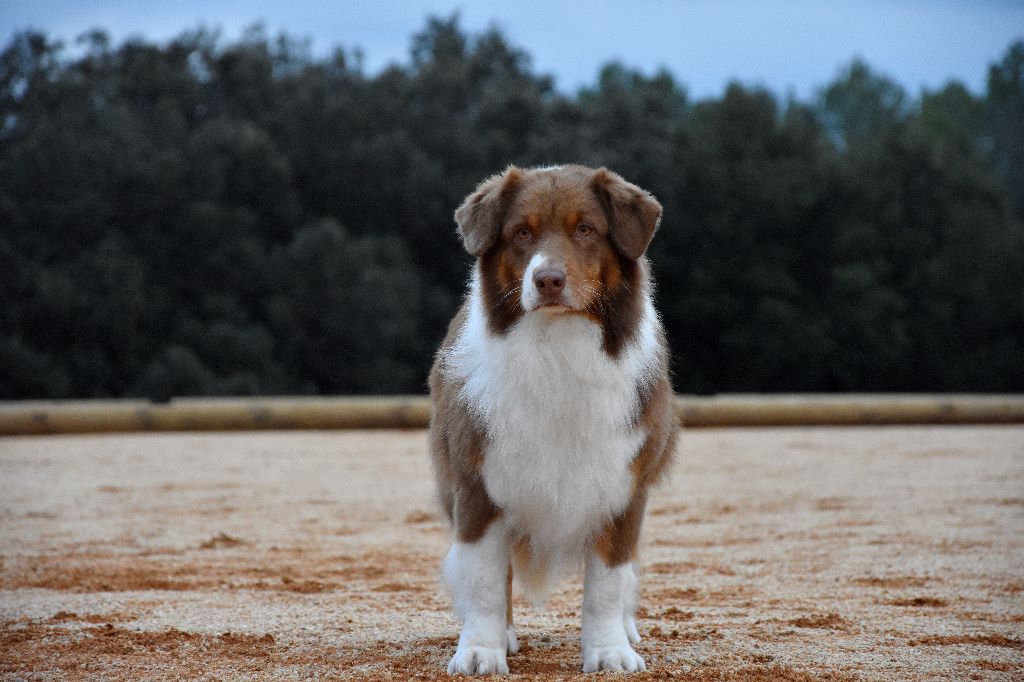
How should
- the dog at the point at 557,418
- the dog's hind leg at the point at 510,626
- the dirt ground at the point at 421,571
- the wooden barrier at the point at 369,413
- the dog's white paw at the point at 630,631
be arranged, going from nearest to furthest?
the dog at the point at 557,418 → the dirt ground at the point at 421,571 → the dog's hind leg at the point at 510,626 → the dog's white paw at the point at 630,631 → the wooden barrier at the point at 369,413

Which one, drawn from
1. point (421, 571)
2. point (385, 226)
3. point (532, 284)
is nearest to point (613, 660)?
point (532, 284)

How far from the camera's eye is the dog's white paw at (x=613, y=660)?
4738mm

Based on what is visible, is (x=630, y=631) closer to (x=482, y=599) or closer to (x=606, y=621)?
(x=606, y=621)

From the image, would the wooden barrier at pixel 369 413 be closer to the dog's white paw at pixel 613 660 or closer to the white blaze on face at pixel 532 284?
the dog's white paw at pixel 613 660

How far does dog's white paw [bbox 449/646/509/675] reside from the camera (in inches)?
186

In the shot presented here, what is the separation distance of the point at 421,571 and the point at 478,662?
8.58ft

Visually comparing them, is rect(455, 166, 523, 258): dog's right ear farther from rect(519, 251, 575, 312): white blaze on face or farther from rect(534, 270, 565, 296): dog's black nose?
rect(534, 270, 565, 296): dog's black nose

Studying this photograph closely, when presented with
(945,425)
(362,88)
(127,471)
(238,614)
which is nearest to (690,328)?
(362,88)

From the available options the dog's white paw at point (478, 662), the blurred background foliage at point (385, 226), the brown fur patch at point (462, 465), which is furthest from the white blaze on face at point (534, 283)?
the blurred background foliage at point (385, 226)

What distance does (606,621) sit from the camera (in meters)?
4.85

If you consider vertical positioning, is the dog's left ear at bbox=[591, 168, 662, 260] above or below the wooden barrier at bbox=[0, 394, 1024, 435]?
above

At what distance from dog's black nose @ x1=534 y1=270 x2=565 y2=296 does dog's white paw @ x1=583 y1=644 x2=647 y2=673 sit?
4.45 feet

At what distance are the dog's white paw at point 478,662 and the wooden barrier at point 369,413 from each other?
34.6 ft

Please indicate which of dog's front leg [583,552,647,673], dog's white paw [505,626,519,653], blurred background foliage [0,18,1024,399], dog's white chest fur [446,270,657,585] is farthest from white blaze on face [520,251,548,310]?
blurred background foliage [0,18,1024,399]
